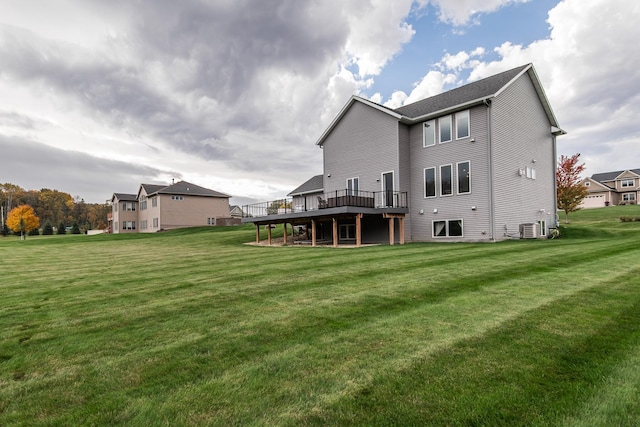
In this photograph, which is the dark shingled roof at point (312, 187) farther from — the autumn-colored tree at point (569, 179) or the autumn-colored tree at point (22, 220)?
the autumn-colored tree at point (22, 220)

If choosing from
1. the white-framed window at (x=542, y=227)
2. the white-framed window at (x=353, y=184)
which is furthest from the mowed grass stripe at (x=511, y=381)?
the white-framed window at (x=542, y=227)

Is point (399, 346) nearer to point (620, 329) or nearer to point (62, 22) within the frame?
point (620, 329)

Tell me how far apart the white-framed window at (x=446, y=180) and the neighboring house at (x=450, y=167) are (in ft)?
0.17

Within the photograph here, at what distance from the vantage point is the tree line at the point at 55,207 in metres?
76.0

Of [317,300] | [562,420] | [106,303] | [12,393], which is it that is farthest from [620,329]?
[106,303]

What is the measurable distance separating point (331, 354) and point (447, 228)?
15861mm

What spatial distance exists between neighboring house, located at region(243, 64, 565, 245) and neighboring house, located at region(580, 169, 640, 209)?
4193 cm

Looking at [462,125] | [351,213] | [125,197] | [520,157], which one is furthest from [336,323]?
[125,197]

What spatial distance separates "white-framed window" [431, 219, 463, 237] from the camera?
17.1m

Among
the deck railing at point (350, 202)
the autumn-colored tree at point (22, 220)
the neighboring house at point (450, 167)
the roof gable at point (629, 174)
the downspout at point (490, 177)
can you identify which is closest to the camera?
the downspout at point (490, 177)

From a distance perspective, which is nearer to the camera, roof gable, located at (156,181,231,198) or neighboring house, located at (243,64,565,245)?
neighboring house, located at (243,64,565,245)

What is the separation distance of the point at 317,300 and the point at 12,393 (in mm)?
3423

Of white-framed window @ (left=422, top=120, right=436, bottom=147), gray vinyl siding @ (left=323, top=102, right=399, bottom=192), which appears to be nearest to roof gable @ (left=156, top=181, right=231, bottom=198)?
gray vinyl siding @ (left=323, top=102, right=399, bottom=192)

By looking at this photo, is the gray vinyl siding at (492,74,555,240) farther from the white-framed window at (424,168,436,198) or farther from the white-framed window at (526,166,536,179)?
the white-framed window at (424,168,436,198)
